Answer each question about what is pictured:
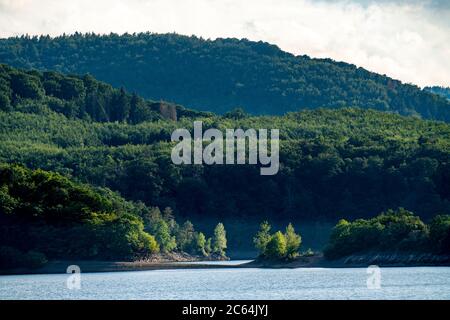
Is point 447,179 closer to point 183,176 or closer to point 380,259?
point 183,176

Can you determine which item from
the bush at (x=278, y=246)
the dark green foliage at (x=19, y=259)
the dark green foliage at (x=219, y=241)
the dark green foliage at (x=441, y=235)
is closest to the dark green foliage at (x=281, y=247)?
the bush at (x=278, y=246)

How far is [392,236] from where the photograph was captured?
10469 centimetres

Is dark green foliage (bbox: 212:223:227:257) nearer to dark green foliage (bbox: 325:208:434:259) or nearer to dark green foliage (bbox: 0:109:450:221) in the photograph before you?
dark green foliage (bbox: 0:109:450:221)

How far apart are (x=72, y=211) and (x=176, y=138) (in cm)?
7195

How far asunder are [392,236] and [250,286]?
28987 millimetres

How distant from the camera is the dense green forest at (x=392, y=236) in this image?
10006 cm

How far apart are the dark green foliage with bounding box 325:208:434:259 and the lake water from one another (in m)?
4.64

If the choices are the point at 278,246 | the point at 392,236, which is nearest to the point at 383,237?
the point at 392,236

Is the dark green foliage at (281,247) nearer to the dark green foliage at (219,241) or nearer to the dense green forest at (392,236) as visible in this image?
the dense green forest at (392,236)

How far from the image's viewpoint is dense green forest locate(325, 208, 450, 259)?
328 feet

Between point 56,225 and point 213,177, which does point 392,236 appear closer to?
point 56,225

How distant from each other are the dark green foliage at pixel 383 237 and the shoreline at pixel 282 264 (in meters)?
0.81
